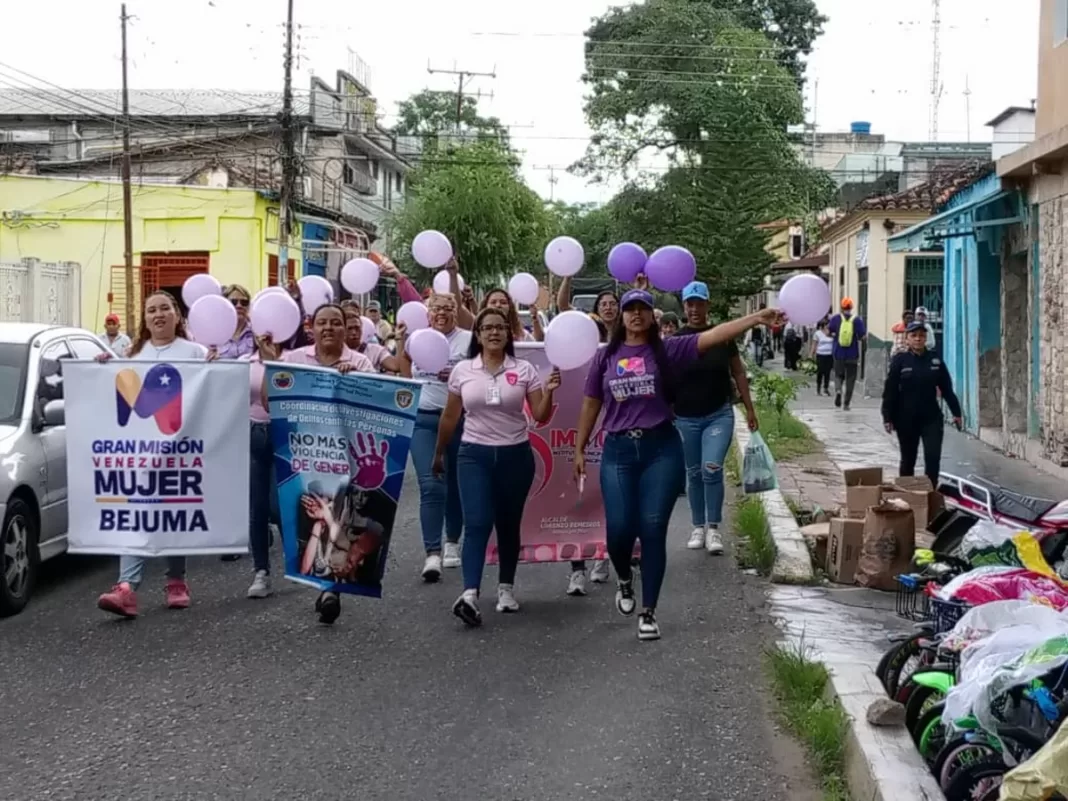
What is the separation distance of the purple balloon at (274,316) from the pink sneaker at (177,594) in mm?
1535

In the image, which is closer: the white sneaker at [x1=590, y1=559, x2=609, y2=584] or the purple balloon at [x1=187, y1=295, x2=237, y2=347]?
the purple balloon at [x1=187, y1=295, x2=237, y2=347]

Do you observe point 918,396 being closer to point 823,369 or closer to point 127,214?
point 823,369

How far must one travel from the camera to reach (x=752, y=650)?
23.2ft

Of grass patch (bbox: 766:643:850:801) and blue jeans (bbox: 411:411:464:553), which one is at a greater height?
blue jeans (bbox: 411:411:464:553)

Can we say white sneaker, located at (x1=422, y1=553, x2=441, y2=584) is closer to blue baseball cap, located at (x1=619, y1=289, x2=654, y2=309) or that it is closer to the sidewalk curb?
the sidewalk curb

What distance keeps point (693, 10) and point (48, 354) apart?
124ft

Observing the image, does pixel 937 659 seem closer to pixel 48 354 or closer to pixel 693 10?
pixel 48 354

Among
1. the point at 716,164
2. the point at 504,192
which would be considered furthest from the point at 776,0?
→ the point at 716,164

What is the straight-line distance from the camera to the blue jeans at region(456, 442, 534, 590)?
7.42 metres

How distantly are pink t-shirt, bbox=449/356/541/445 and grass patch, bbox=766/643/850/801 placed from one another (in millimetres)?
1862

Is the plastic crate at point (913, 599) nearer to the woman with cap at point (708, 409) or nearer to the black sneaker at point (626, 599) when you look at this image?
the black sneaker at point (626, 599)

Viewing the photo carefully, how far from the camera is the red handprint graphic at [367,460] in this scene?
731 cm

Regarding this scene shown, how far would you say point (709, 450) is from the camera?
9484mm

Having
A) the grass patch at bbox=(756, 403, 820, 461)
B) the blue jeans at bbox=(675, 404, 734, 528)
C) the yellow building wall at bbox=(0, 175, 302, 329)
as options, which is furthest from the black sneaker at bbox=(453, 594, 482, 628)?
the yellow building wall at bbox=(0, 175, 302, 329)
